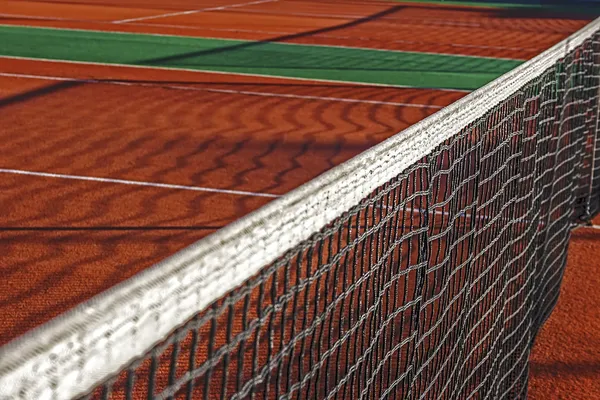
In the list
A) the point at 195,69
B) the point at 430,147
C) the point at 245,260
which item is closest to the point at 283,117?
the point at 195,69

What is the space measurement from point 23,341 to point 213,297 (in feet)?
1.72

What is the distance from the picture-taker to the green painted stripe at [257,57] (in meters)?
13.3

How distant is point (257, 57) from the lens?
14.5m

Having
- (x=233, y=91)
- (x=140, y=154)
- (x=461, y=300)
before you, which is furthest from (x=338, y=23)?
(x=461, y=300)

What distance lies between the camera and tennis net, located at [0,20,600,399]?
1403 millimetres

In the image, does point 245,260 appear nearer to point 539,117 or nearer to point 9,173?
point 539,117

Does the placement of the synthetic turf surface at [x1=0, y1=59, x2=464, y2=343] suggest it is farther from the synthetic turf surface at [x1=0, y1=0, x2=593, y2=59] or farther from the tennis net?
the synthetic turf surface at [x1=0, y1=0, x2=593, y2=59]

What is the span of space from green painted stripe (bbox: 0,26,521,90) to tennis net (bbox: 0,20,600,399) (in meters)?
6.33

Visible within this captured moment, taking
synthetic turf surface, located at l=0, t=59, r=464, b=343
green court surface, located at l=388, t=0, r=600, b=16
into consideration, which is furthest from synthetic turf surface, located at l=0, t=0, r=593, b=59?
synthetic turf surface, located at l=0, t=59, r=464, b=343

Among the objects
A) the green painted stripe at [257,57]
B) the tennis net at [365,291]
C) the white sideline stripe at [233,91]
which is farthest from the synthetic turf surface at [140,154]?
the tennis net at [365,291]

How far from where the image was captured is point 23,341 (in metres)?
1.18

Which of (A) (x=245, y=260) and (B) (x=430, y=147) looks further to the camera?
(B) (x=430, y=147)

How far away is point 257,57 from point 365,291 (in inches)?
463

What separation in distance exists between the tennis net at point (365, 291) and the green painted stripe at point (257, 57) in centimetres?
633
